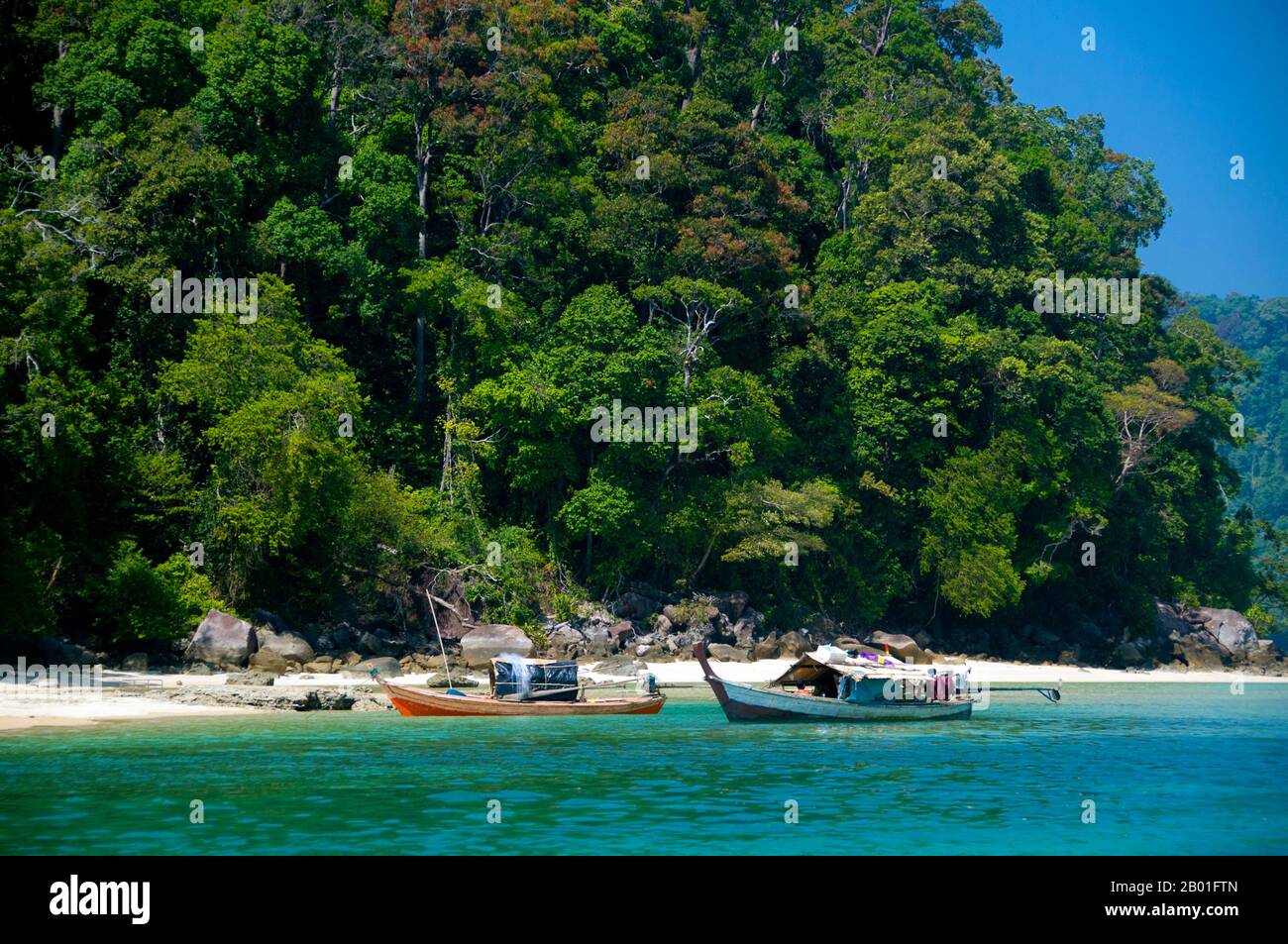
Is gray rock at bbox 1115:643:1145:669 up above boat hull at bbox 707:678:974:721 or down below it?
below

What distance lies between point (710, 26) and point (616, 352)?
21.9 meters

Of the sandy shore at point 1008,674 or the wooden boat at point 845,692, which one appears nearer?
the wooden boat at point 845,692

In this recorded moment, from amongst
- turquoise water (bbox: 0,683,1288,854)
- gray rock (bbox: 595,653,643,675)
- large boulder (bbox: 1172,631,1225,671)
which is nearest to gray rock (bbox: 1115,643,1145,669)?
large boulder (bbox: 1172,631,1225,671)

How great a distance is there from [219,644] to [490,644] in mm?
8174

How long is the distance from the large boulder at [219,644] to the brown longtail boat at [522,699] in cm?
544

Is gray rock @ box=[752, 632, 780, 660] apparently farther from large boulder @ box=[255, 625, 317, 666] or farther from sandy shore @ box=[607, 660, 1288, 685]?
large boulder @ box=[255, 625, 317, 666]

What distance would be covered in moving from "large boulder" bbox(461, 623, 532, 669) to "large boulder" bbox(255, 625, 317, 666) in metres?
4.72

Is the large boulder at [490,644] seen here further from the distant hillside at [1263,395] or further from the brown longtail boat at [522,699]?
the distant hillside at [1263,395]

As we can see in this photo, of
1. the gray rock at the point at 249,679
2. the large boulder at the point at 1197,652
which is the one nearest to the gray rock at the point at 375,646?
the gray rock at the point at 249,679

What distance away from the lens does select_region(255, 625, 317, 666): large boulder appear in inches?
1443

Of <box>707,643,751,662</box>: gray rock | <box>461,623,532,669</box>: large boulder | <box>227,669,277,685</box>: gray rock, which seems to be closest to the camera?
<box>227,669,277,685</box>: gray rock

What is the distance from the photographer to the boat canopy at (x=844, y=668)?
32.5 metres

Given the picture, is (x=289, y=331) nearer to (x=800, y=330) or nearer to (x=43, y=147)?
(x=43, y=147)
